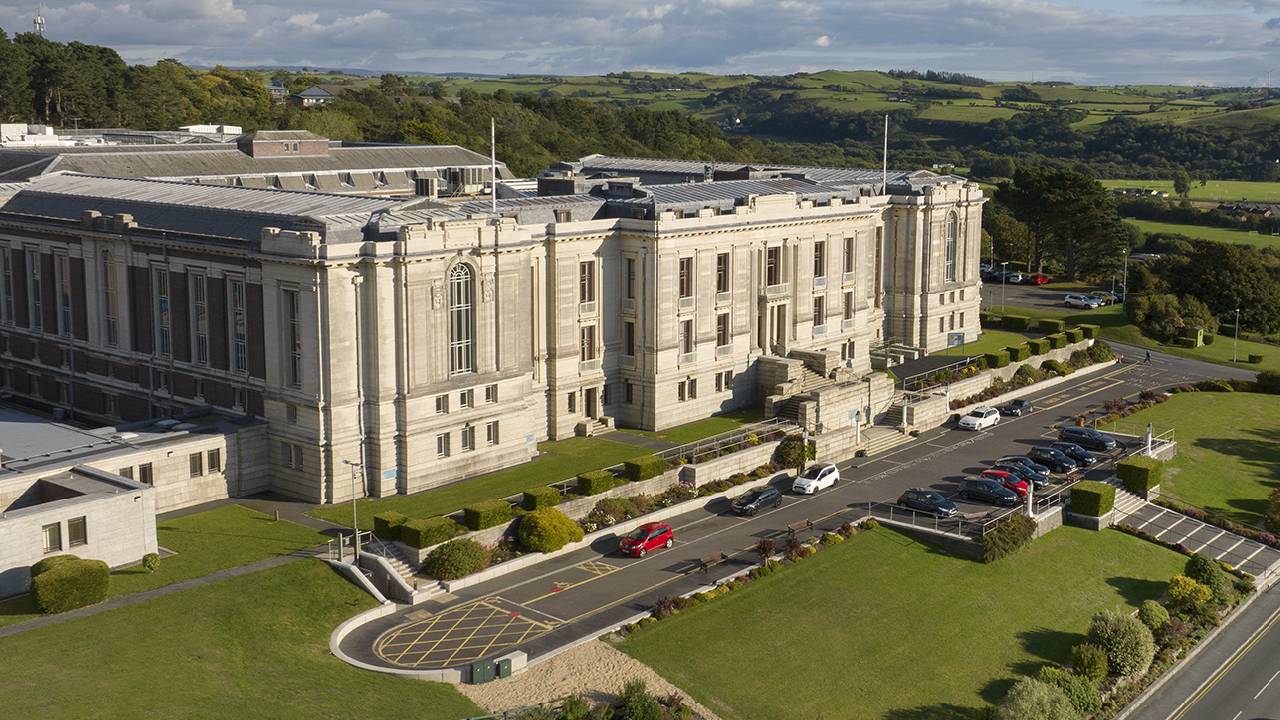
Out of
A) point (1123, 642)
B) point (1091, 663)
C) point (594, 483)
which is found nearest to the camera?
point (1091, 663)

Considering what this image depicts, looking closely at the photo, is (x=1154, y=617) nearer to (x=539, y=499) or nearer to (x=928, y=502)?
(x=928, y=502)

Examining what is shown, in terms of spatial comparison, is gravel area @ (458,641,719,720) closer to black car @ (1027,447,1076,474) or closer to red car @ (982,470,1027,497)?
red car @ (982,470,1027,497)

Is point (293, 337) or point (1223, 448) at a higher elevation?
point (293, 337)

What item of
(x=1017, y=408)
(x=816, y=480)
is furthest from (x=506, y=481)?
(x=1017, y=408)

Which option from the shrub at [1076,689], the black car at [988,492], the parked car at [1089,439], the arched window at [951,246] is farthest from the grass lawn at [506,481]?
the arched window at [951,246]

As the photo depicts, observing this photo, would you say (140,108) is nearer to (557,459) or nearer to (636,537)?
(557,459)

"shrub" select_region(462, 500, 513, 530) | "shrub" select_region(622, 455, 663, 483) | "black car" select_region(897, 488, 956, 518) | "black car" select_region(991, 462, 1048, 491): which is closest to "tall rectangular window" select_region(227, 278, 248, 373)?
"shrub" select_region(462, 500, 513, 530)
